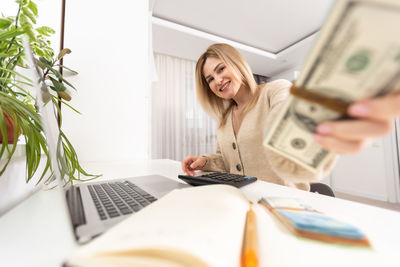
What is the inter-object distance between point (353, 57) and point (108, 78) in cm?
131

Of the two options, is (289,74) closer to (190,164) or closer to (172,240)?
(190,164)

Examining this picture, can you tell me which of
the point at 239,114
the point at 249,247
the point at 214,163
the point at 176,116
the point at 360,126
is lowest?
the point at 176,116

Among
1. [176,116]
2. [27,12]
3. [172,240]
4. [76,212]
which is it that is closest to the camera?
[172,240]

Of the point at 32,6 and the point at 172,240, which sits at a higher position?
the point at 32,6

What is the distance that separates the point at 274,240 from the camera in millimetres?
209

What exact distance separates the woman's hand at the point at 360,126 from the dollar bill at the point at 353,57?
0.01m

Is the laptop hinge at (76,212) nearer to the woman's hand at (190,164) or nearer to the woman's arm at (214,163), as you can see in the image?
the woman's hand at (190,164)

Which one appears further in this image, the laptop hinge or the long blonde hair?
the long blonde hair

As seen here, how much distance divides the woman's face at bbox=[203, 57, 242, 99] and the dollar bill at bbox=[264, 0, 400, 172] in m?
0.88

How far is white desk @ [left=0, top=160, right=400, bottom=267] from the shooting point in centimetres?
18

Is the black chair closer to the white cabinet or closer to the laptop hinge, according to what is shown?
the laptop hinge

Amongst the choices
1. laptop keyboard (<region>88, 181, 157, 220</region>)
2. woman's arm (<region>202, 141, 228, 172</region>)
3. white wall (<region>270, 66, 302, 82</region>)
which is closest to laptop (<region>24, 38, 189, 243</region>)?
laptop keyboard (<region>88, 181, 157, 220</region>)

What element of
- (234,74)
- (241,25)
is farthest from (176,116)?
(234,74)

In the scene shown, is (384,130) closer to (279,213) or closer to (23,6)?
(279,213)
